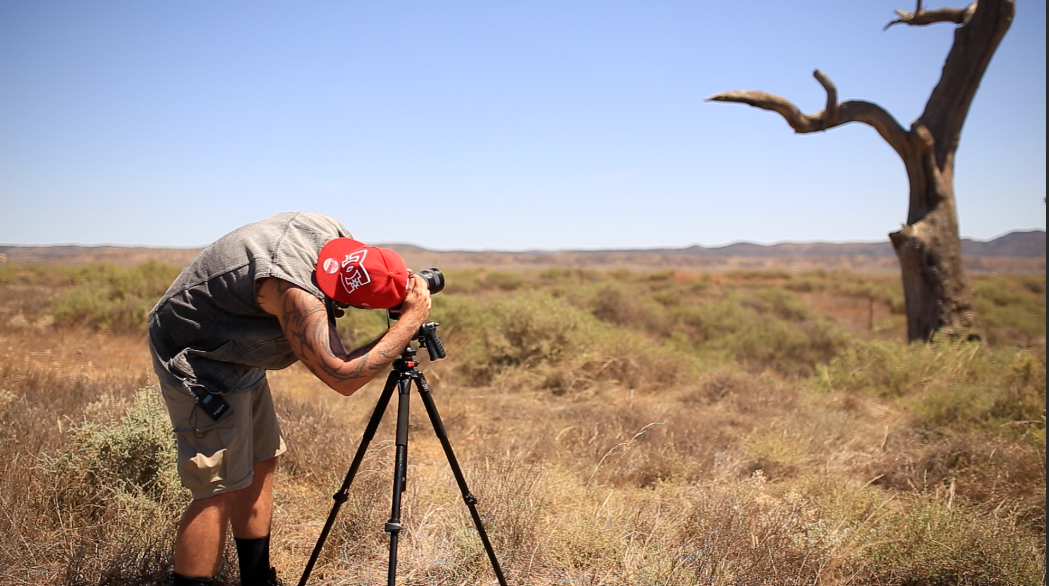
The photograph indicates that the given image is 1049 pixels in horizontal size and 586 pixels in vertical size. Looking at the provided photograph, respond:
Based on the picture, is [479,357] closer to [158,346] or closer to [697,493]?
[697,493]

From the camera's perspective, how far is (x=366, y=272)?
2.02 metres

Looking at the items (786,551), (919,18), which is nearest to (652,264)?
(919,18)

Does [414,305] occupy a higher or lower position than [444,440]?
higher

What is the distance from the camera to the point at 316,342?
1.95 metres

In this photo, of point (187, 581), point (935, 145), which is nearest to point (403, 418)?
point (187, 581)

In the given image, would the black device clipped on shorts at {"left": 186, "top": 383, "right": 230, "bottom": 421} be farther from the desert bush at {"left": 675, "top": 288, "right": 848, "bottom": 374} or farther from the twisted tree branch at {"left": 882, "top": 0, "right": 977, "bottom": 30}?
the twisted tree branch at {"left": 882, "top": 0, "right": 977, "bottom": 30}

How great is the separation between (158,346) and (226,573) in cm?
112

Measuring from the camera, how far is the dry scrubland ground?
2770mm

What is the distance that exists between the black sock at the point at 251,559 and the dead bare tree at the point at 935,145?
22.7 feet

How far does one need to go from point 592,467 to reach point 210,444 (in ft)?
8.43

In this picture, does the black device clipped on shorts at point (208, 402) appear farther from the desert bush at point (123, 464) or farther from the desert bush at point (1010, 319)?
the desert bush at point (1010, 319)

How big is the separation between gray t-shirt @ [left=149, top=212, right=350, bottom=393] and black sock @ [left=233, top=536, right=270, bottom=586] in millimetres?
695

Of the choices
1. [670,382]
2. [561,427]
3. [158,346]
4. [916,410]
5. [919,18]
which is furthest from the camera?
[919,18]

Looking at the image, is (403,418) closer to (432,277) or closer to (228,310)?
(432,277)
